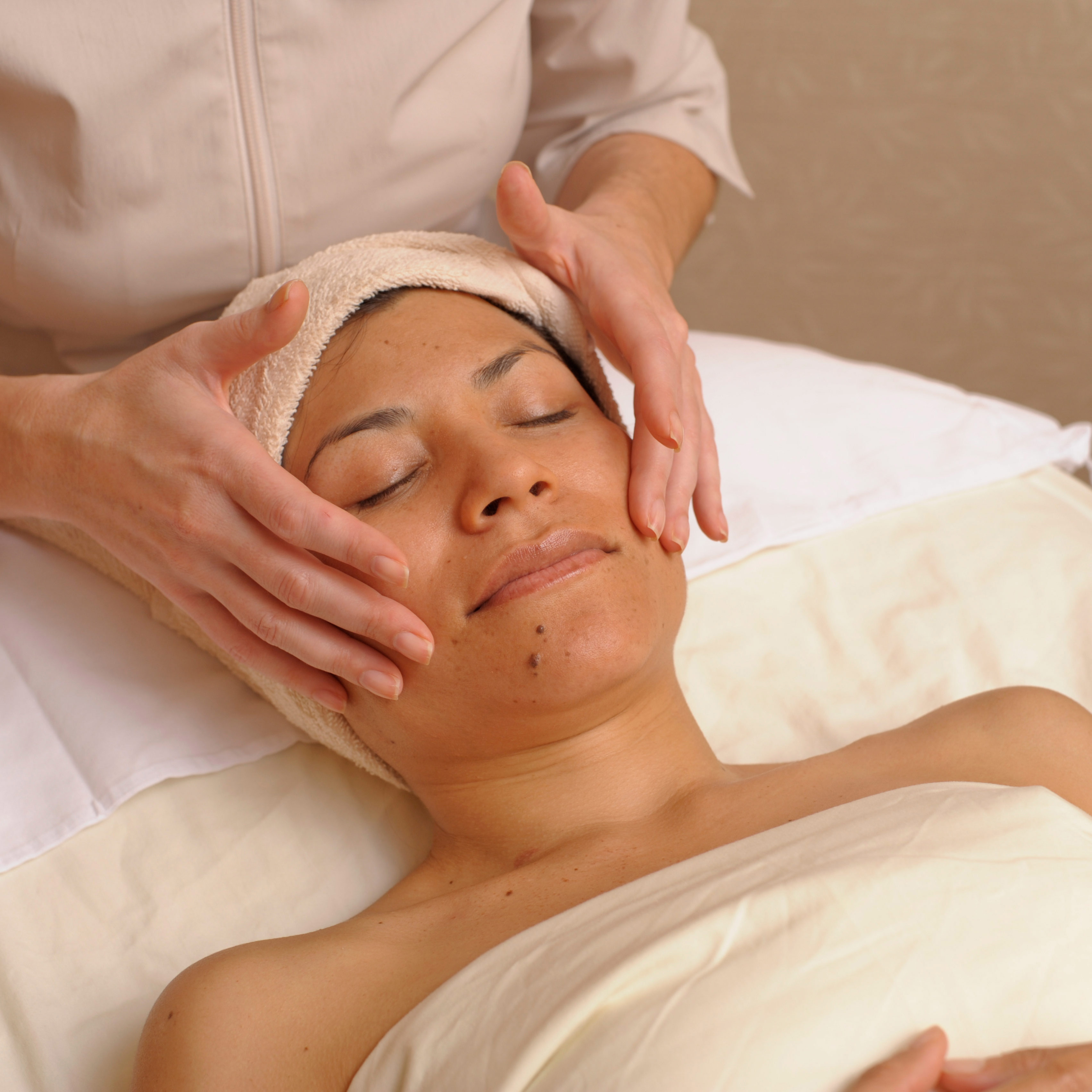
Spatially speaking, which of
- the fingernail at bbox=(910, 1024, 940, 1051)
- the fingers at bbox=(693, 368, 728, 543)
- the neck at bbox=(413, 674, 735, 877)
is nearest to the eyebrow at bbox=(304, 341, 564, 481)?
the fingers at bbox=(693, 368, 728, 543)

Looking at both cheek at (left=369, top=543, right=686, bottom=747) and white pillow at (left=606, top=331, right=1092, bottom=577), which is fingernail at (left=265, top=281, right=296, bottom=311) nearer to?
cheek at (left=369, top=543, right=686, bottom=747)

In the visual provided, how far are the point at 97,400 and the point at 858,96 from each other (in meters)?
1.88

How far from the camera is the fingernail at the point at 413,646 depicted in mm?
896

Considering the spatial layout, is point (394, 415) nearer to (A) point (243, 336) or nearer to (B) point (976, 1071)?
(A) point (243, 336)

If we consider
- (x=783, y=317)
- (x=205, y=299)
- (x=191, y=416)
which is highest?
(x=205, y=299)

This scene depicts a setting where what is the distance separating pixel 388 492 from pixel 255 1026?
1.53 feet

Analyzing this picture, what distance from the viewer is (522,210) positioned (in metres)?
1.05

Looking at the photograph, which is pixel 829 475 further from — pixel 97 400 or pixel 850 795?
pixel 97 400

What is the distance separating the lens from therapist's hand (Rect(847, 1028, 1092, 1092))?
2.30 ft

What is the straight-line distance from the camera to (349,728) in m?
1.14

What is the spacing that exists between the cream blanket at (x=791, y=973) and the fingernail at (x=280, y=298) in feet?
1.78

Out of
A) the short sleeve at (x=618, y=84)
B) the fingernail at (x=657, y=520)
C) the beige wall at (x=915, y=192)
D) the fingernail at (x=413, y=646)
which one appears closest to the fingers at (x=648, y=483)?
the fingernail at (x=657, y=520)

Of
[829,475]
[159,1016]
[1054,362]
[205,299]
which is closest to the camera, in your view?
[159,1016]

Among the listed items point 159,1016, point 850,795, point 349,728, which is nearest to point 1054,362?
point 850,795
